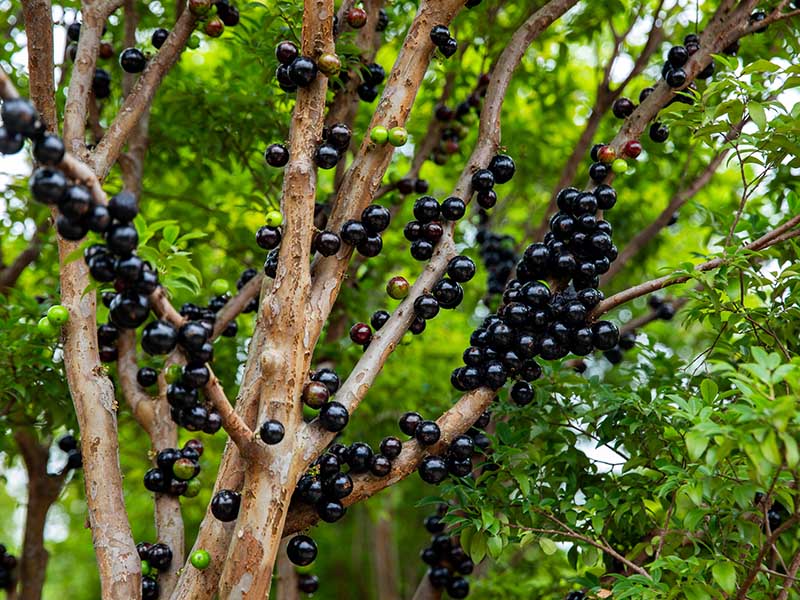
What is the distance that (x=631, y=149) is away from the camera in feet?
13.5

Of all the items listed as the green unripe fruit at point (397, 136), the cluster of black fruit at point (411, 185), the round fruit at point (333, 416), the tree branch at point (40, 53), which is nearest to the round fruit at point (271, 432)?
the round fruit at point (333, 416)

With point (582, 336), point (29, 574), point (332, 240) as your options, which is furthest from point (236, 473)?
point (29, 574)

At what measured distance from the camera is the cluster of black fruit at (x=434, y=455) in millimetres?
3699

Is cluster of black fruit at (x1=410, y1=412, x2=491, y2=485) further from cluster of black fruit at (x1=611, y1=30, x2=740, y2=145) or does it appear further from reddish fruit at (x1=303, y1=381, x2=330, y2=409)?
cluster of black fruit at (x1=611, y1=30, x2=740, y2=145)

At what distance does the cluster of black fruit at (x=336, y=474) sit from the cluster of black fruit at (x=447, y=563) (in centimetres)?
147

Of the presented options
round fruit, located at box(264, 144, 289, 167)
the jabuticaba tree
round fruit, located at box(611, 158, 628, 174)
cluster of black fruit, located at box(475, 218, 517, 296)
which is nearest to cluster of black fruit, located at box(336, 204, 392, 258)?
the jabuticaba tree

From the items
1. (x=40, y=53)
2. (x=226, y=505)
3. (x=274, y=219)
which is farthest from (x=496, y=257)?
(x=40, y=53)

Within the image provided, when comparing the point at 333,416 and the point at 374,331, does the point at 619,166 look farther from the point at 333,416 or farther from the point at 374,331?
the point at 333,416

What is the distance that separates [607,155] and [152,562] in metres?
2.97

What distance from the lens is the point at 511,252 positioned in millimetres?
6207

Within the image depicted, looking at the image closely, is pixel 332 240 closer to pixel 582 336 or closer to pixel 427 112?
pixel 582 336

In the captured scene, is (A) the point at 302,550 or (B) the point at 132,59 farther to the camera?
(B) the point at 132,59

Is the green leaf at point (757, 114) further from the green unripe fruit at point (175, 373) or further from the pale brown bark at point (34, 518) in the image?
the pale brown bark at point (34, 518)

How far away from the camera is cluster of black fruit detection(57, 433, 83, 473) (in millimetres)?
4953
